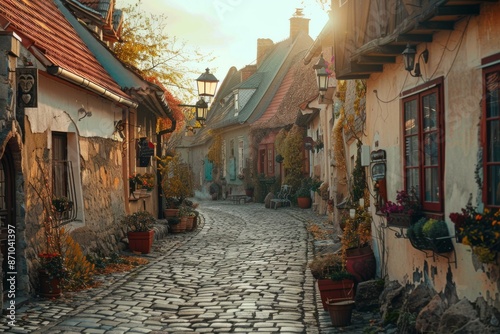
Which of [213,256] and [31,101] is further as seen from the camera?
[213,256]

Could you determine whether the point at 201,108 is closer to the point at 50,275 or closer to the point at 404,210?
the point at 50,275

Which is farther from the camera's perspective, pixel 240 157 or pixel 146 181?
pixel 240 157

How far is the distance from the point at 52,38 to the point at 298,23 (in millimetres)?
26759

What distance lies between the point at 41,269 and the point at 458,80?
5.79m

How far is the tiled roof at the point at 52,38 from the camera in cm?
974

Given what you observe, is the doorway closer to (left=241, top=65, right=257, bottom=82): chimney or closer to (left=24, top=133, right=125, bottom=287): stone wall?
(left=24, top=133, right=125, bottom=287): stone wall

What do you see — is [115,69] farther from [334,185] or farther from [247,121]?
[247,121]

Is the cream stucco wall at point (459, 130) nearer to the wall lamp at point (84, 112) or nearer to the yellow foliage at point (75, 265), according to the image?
the yellow foliage at point (75, 265)

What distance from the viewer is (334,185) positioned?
19.4 metres

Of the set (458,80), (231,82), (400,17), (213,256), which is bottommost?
(213,256)

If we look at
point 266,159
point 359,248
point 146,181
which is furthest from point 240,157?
point 359,248

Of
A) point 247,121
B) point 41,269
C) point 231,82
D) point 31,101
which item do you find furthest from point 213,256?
point 231,82

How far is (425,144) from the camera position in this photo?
7.79 m

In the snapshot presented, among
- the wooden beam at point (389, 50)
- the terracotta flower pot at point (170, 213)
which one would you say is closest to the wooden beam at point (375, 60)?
the wooden beam at point (389, 50)
